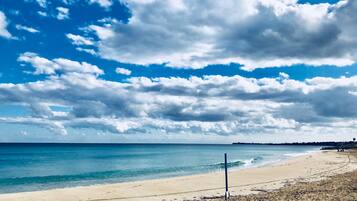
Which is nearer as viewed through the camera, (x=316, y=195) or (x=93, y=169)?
(x=316, y=195)

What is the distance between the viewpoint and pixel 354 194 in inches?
708

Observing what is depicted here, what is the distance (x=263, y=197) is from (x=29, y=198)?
13625 millimetres

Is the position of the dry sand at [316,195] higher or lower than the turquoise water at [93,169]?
higher

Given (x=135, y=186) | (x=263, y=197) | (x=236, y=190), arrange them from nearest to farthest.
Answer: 1. (x=263, y=197)
2. (x=236, y=190)
3. (x=135, y=186)

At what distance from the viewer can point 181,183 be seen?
29078mm

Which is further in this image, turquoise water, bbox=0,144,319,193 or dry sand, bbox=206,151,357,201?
turquoise water, bbox=0,144,319,193

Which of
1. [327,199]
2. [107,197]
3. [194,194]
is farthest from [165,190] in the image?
[327,199]

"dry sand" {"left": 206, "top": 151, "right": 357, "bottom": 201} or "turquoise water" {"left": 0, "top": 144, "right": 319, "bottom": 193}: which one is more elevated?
"dry sand" {"left": 206, "top": 151, "right": 357, "bottom": 201}

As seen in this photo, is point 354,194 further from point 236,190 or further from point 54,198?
point 54,198

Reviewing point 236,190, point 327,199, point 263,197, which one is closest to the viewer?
point 327,199

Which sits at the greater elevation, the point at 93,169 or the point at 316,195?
the point at 316,195

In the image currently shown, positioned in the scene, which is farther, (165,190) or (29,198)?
(165,190)

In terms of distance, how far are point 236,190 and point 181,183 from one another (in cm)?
614

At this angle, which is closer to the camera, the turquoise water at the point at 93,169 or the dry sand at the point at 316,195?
the dry sand at the point at 316,195
